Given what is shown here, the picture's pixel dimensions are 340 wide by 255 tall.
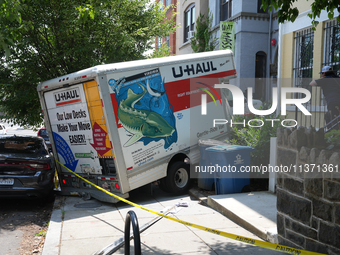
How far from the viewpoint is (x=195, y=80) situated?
8492 mm

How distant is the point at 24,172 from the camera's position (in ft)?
24.3

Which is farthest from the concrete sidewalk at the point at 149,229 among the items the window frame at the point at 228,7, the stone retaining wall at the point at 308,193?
the window frame at the point at 228,7

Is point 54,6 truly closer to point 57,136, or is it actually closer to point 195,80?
point 57,136

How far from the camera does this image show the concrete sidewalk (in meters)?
4.93

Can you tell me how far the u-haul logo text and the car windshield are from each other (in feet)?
3.79

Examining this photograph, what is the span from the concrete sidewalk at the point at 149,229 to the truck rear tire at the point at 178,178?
1.07ft

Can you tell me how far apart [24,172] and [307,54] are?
9017mm

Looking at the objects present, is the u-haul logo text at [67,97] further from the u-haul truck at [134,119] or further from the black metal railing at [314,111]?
the black metal railing at [314,111]

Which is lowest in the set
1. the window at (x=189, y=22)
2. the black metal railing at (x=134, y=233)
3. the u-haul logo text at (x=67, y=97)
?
the black metal railing at (x=134, y=233)

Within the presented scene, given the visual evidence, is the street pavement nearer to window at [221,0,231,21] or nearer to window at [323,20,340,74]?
window at [323,20,340,74]

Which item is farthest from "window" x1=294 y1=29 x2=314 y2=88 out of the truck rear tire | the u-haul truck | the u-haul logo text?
the u-haul logo text

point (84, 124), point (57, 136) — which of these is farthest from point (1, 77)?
point (84, 124)

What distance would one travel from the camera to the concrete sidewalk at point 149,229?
4934mm

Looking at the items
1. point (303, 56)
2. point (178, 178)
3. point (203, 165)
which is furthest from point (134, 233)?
point (303, 56)
